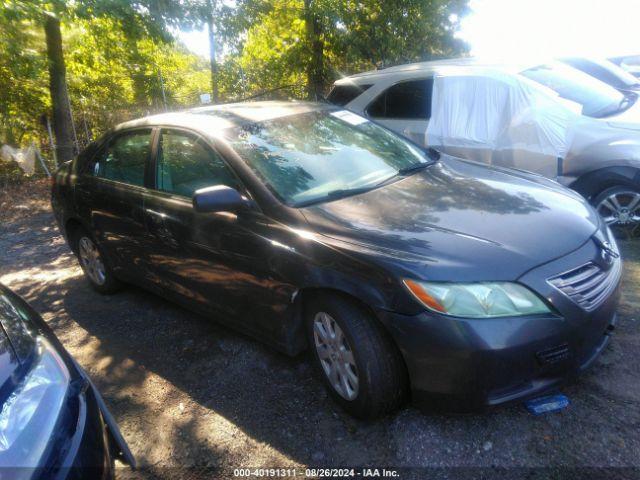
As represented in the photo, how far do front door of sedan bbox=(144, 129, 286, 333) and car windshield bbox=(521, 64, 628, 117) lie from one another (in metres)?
3.70

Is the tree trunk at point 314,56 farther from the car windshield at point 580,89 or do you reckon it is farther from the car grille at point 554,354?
the car grille at point 554,354

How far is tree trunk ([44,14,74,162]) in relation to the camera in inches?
372

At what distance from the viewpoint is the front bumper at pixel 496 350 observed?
89.2 inches

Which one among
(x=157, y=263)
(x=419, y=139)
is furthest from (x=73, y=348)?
(x=419, y=139)

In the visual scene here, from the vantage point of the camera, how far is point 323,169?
3291 mm

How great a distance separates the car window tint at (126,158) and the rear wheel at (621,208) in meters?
3.87

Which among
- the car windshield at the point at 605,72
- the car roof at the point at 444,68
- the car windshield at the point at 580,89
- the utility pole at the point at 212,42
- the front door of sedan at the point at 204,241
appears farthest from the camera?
the utility pole at the point at 212,42

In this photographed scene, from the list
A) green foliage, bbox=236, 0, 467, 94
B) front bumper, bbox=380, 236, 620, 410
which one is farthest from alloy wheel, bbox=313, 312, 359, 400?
green foliage, bbox=236, 0, 467, 94

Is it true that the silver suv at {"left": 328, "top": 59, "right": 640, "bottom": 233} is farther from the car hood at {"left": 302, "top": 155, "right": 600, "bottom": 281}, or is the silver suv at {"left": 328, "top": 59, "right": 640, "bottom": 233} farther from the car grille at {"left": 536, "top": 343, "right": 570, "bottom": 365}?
the car grille at {"left": 536, "top": 343, "right": 570, "bottom": 365}

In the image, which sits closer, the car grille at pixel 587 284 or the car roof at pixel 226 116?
the car grille at pixel 587 284

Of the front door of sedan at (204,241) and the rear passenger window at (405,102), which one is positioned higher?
the rear passenger window at (405,102)

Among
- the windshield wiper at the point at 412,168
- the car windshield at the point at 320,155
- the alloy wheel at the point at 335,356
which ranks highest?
the car windshield at the point at 320,155

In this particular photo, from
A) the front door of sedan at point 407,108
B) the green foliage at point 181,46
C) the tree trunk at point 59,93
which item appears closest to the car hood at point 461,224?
the front door of sedan at point 407,108

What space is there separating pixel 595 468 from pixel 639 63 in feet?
39.7
